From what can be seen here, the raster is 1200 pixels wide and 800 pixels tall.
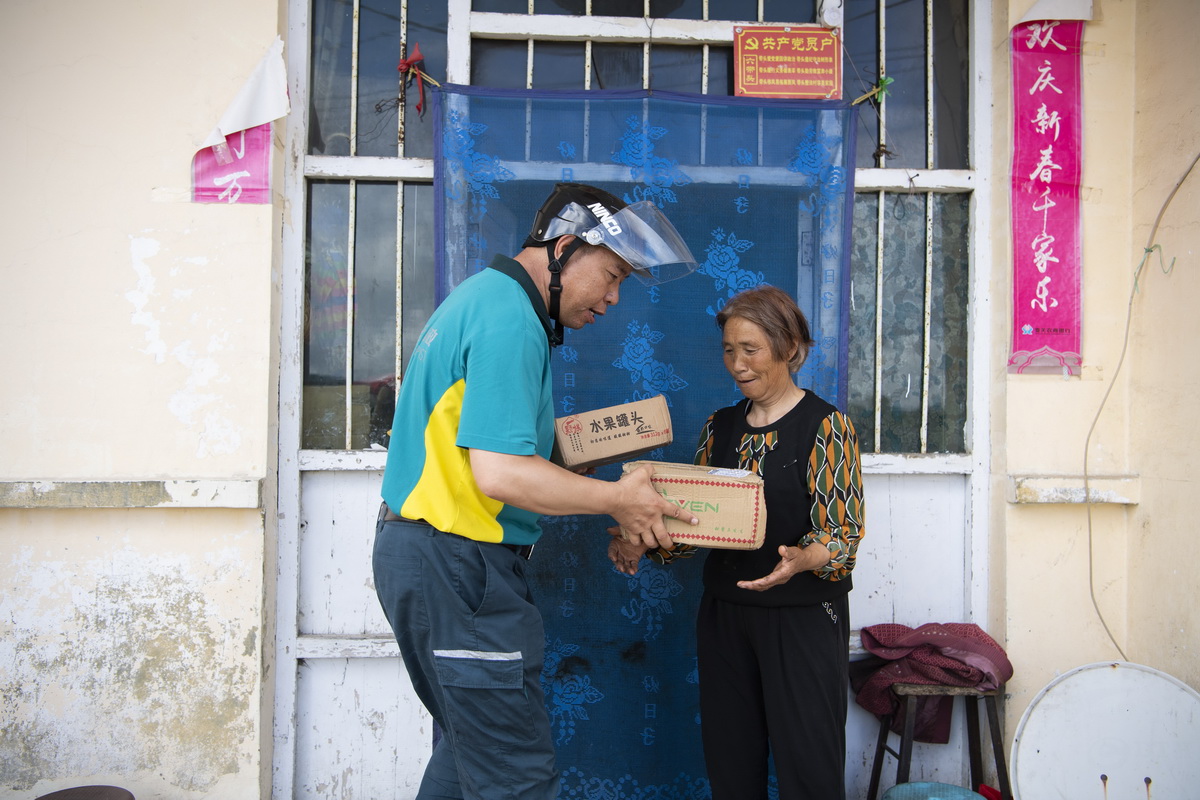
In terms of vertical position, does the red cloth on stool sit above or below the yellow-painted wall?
below

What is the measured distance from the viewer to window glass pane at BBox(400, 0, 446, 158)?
2783 millimetres

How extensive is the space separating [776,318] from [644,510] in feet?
2.29

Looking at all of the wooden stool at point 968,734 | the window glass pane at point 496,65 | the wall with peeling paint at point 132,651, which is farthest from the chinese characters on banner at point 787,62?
the wall with peeling paint at point 132,651

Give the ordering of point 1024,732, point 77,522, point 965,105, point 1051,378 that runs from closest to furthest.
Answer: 1. point 1024,732
2. point 77,522
3. point 1051,378
4. point 965,105

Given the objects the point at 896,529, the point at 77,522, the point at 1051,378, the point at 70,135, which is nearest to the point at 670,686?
the point at 896,529

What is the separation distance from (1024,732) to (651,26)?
8.60 feet

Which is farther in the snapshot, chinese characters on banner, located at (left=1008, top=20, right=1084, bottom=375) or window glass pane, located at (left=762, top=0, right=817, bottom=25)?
window glass pane, located at (left=762, top=0, right=817, bottom=25)

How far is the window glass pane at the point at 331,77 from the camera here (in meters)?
2.77

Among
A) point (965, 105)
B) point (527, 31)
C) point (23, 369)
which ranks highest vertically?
point (527, 31)

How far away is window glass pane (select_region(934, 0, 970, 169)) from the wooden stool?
6.08ft

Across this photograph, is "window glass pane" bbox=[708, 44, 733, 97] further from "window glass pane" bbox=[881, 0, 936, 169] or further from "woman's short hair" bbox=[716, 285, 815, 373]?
"woman's short hair" bbox=[716, 285, 815, 373]

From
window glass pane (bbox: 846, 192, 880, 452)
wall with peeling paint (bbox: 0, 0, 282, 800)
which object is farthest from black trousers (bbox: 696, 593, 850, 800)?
wall with peeling paint (bbox: 0, 0, 282, 800)

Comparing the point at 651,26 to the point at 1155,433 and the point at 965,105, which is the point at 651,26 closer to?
the point at 965,105

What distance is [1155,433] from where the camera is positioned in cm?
261
